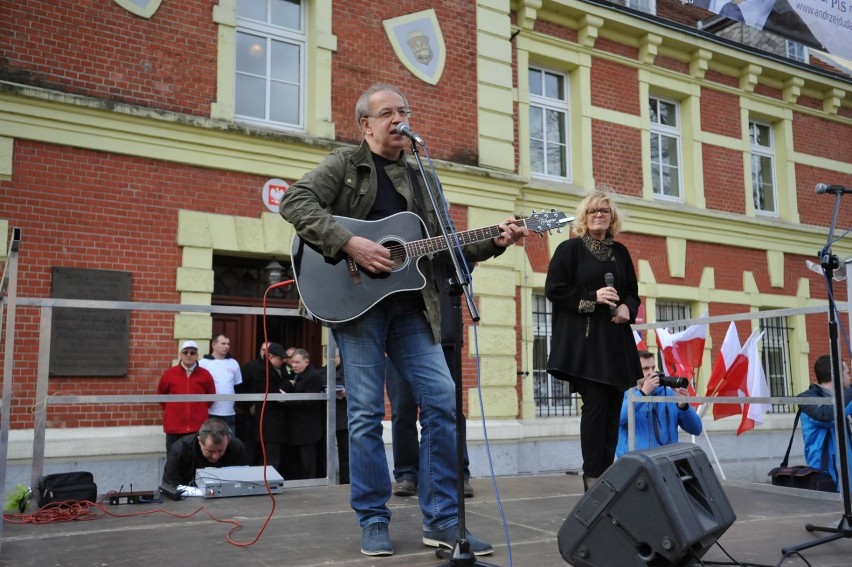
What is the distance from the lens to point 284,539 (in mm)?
3990

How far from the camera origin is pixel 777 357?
47.7 feet

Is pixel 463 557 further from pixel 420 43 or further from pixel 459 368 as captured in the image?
pixel 420 43

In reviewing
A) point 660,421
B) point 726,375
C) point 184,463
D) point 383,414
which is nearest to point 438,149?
point 726,375

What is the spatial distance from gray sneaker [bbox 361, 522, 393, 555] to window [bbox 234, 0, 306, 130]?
7295mm

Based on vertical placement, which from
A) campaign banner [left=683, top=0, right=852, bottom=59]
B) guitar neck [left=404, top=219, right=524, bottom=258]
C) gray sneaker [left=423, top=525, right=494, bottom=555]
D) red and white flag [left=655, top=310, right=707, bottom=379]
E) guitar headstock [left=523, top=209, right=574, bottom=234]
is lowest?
gray sneaker [left=423, top=525, right=494, bottom=555]

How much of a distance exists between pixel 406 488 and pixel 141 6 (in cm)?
660

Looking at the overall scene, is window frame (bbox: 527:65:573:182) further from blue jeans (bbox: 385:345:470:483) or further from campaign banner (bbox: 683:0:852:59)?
blue jeans (bbox: 385:345:470:483)

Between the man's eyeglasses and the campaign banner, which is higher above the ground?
the campaign banner

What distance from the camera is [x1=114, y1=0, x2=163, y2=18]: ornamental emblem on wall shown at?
899 centimetres

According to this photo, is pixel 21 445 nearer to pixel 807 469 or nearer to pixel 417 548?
pixel 417 548

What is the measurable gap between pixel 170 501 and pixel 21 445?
11.0 feet

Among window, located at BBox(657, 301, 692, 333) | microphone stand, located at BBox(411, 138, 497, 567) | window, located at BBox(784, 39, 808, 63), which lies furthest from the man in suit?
window, located at BBox(784, 39, 808, 63)

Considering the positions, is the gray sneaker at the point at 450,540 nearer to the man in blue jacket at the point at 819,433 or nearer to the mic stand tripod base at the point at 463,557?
the mic stand tripod base at the point at 463,557

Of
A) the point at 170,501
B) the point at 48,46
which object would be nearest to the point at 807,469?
the point at 170,501
